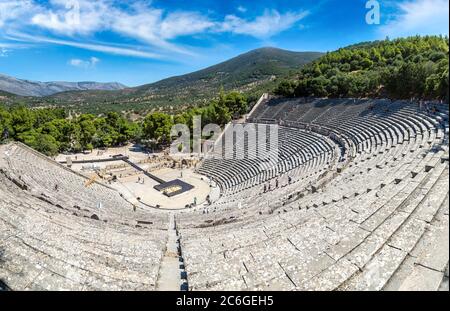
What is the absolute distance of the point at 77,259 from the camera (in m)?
6.34

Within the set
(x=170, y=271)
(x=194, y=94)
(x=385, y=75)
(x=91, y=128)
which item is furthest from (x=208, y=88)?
(x=170, y=271)

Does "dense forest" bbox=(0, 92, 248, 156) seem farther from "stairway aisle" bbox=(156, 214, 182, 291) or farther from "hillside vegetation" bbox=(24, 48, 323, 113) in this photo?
"stairway aisle" bbox=(156, 214, 182, 291)

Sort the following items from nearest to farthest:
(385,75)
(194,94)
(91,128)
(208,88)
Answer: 1. (385,75)
2. (91,128)
3. (194,94)
4. (208,88)

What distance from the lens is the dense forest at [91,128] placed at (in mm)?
33469

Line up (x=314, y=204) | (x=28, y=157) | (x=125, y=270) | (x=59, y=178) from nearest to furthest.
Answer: (x=125, y=270) < (x=314, y=204) < (x=59, y=178) < (x=28, y=157)

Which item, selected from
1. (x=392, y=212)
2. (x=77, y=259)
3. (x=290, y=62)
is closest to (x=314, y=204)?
(x=392, y=212)

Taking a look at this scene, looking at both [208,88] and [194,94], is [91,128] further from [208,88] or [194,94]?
[208,88]

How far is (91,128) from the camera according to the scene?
128ft

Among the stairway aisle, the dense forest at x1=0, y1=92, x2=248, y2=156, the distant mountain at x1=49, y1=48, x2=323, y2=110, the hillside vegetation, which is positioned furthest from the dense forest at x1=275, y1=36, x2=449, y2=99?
the distant mountain at x1=49, y1=48, x2=323, y2=110

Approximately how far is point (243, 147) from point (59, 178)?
17.9 m

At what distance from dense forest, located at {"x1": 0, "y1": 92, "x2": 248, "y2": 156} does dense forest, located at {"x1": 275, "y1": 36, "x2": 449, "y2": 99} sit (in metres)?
10.3

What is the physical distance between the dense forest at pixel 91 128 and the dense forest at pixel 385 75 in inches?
405

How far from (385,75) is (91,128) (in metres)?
39.6
